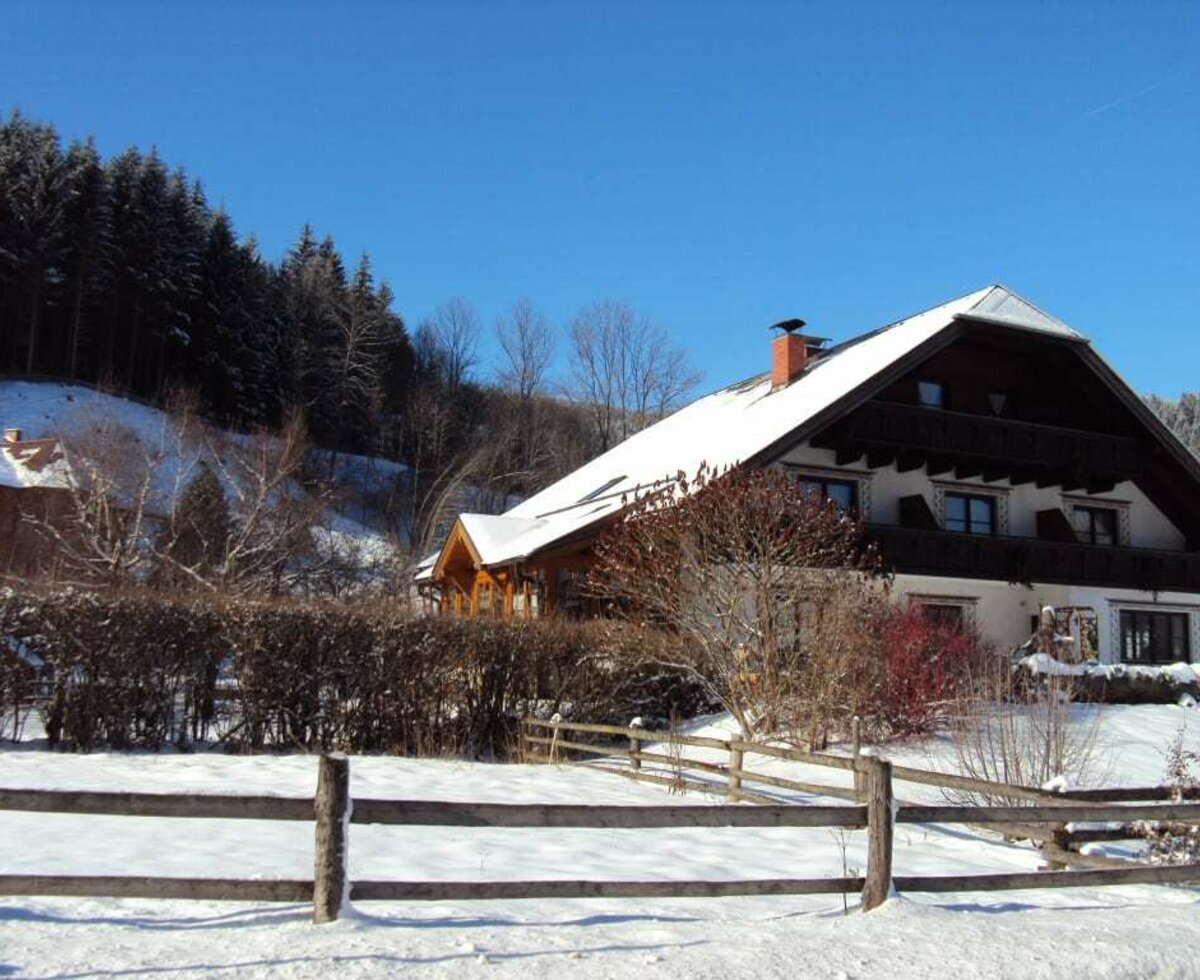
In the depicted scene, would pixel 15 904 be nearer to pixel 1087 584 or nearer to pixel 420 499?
pixel 1087 584

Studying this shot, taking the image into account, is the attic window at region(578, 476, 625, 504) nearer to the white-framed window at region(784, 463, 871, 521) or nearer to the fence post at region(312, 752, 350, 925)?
the white-framed window at region(784, 463, 871, 521)

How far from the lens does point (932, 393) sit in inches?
1134

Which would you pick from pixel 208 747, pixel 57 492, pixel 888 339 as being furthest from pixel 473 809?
pixel 57 492

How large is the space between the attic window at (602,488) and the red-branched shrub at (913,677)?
12.7 metres

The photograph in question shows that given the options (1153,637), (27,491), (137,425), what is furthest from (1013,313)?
(137,425)

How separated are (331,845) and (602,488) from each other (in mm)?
25078

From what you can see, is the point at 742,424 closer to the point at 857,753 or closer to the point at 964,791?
the point at 857,753

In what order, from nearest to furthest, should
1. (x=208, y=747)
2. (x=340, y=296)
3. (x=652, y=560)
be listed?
1. (x=208, y=747)
2. (x=652, y=560)
3. (x=340, y=296)

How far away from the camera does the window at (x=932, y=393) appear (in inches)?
1125

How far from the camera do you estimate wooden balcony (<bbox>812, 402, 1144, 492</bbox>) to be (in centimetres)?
2623

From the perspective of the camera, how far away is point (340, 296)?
68.8m

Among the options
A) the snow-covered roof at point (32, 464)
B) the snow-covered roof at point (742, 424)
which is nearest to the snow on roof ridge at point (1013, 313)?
the snow-covered roof at point (742, 424)

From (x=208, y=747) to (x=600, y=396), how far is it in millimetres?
44038

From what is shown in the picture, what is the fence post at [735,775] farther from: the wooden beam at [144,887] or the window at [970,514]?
the window at [970,514]
